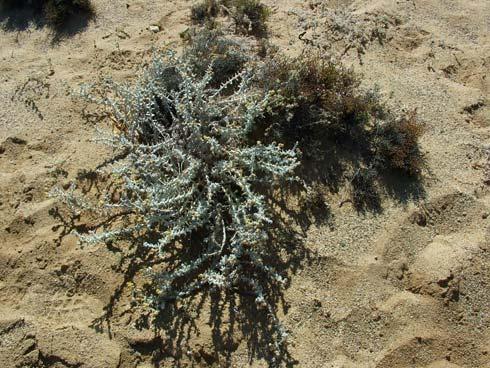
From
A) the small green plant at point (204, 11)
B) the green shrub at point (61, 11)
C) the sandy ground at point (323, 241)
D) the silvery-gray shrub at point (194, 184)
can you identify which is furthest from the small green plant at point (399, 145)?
the green shrub at point (61, 11)

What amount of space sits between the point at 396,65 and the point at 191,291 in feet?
9.91

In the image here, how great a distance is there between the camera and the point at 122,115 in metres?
4.15

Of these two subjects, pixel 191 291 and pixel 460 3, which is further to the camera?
pixel 460 3

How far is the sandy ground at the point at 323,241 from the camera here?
353cm

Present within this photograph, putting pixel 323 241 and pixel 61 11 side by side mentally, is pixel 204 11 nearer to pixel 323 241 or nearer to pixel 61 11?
pixel 61 11

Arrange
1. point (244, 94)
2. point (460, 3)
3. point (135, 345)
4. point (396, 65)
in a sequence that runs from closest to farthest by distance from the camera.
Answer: point (135, 345), point (244, 94), point (396, 65), point (460, 3)

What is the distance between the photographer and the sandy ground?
353 cm

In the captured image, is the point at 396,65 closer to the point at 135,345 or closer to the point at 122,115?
the point at 122,115

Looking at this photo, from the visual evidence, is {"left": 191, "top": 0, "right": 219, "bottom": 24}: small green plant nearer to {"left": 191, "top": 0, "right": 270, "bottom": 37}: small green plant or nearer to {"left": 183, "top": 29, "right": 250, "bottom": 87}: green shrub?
{"left": 191, "top": 0, "right": 270, "bottom": 37}: small green plant

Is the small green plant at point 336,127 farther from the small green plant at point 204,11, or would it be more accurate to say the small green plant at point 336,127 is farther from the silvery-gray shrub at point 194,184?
the small green plant at point 204,11

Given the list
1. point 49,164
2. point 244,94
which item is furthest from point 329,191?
point 49,164

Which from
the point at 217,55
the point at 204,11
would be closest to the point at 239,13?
the point at 204,11

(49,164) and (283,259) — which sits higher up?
(49,164)

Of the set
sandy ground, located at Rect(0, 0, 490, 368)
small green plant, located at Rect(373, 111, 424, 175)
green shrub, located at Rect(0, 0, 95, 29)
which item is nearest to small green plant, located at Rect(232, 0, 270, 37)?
sandy ground, located at Rect(0, 0, 490, 368)
